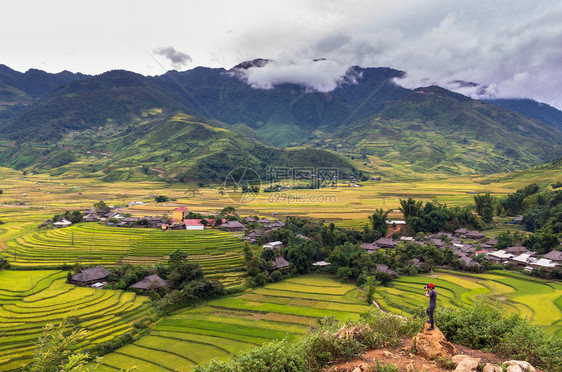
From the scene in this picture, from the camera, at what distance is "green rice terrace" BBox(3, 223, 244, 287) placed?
34816 millimetres

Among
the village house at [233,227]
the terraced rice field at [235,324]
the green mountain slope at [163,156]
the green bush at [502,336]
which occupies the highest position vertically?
the green mountain slope at [163,156]

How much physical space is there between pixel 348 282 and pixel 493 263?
64.4 ft

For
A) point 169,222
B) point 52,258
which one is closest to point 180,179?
point 169,222

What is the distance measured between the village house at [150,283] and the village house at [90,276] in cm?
383

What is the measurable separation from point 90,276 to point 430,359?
30825 millimetres

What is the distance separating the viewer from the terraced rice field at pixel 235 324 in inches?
799

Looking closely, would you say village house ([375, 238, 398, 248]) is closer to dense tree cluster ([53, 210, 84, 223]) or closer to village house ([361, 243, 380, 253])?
village house ([361, 243, 380, 253])

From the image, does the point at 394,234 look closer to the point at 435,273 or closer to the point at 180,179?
the point at 435,273

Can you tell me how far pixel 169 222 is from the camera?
5056cm

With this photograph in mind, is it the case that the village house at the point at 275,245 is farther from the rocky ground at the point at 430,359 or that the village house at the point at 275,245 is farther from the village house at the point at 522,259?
the rocky ground at the point at 430,359

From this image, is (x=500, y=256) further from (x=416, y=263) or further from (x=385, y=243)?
(x=385, y=243)

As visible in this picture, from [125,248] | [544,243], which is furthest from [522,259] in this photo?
[125,248]

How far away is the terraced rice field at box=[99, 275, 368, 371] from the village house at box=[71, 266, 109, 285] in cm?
938

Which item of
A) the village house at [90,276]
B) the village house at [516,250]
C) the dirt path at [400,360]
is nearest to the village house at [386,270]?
the village house at [516,250]
